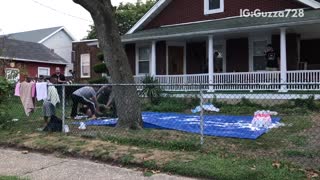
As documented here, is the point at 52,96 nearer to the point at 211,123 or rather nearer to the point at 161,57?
the point at 211,123

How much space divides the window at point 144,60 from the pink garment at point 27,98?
10.2 m

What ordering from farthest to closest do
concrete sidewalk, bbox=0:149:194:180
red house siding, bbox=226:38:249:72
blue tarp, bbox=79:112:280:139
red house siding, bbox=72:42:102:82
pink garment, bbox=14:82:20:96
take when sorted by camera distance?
red house siding, bbox=72:42:102:82, red house siding, bbox=226:38:249:72, pink garment, bbox=14:82:20:96, blue tarp, bbox=79:112:280:139, concrete sidewalk, bbox=0:149:194:180

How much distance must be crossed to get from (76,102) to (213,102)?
6.02 metres

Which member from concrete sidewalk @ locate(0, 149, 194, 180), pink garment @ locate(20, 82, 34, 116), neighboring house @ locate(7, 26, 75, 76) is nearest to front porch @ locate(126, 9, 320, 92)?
pink garment @ locate(20, 82, 34, 116)

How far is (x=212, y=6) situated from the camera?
2111 centimetres

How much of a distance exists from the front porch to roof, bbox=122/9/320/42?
0.09 metres

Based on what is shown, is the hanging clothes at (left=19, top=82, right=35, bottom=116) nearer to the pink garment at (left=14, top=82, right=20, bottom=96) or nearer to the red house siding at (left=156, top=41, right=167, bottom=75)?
the pink garment at (left=14, top=82, right=20, bottom=96)

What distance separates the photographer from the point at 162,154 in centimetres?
767

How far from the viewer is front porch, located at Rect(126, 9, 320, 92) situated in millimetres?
16766

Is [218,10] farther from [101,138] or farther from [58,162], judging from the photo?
[58,162]

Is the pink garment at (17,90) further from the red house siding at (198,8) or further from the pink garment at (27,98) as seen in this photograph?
the red house siding at (198,8)

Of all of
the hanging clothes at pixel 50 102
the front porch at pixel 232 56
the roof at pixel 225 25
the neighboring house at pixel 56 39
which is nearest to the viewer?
the hanging clothes at pixel 50 102

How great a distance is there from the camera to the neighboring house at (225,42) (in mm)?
16891

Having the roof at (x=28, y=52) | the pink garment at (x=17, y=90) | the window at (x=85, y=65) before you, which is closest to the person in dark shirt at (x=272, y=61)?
the pink garment at (x=17, y=90)
